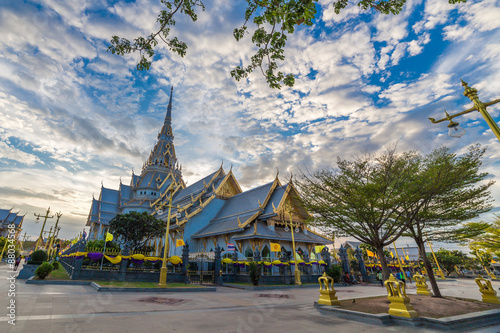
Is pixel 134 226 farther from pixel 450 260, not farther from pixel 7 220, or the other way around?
pixel 7 220

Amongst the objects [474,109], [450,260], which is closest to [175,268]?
[474,109]

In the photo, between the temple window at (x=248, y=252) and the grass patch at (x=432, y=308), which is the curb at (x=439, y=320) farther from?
the temple window at (x=248, y=252)

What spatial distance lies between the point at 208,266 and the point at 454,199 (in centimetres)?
1964

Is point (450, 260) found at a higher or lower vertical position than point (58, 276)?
higher

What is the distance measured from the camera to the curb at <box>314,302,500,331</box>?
611cm

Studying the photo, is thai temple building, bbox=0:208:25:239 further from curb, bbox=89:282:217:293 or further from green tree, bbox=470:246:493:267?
green tree, bbox=470:246:493:267

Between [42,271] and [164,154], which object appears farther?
[164,154]

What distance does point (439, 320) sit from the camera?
6.14 meters

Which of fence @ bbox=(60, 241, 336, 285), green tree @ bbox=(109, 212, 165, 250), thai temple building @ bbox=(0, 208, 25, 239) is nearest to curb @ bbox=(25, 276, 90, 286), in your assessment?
fence @ bbox=(60, 241, 336, 285)

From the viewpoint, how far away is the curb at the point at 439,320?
611cm

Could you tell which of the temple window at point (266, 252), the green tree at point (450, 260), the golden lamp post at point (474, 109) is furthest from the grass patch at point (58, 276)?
the green tree at point (450, 260)

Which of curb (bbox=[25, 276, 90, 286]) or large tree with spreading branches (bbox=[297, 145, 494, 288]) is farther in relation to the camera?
curb (bbox=[25, 276, 90, 286])

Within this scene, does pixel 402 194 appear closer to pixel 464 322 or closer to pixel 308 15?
pixel 464 322

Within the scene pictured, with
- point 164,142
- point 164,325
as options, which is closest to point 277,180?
point 164,325
